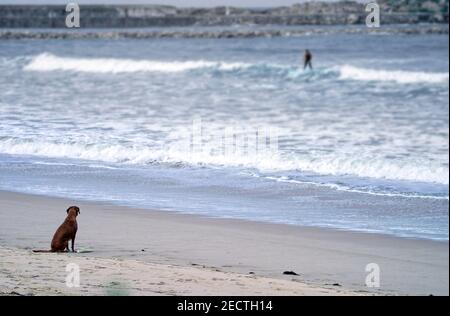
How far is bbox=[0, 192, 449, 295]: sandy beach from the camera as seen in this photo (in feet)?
17.9

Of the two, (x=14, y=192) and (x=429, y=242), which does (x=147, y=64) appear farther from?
(x=429, y=242)

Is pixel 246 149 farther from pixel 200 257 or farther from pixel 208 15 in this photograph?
pixel 208 15

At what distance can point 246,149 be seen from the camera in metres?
12.0

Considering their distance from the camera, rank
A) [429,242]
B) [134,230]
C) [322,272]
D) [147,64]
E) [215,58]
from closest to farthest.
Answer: [322,272], [429,242], [134,230], [147,64], [215,58]

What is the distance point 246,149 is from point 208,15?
307 feet

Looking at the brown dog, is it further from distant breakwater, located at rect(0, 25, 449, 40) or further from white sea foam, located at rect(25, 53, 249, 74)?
distant breakwater, located at rect(0, 25, 449, 40)

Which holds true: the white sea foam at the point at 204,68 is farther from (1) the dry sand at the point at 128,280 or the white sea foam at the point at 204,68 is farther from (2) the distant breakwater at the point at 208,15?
(2) the distant breakwater at the point at 208,15

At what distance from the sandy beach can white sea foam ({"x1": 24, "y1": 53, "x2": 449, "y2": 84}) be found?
16727 millimetres

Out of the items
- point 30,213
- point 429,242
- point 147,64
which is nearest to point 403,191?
point 429,242

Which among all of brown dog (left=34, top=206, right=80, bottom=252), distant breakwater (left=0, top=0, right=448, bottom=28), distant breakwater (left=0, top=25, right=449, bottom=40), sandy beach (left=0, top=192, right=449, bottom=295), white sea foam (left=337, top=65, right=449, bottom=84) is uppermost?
distant breakwater (left=0, top=0, right=448, bottom=28)

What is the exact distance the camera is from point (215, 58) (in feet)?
127

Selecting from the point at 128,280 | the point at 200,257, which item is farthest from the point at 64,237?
the point at 128,280

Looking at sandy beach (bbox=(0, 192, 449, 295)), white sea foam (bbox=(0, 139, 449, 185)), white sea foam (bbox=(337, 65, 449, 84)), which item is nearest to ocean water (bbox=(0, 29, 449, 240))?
white sea foam (bbox=(0, 139, 449, 185))

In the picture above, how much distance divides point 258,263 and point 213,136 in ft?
23.8
